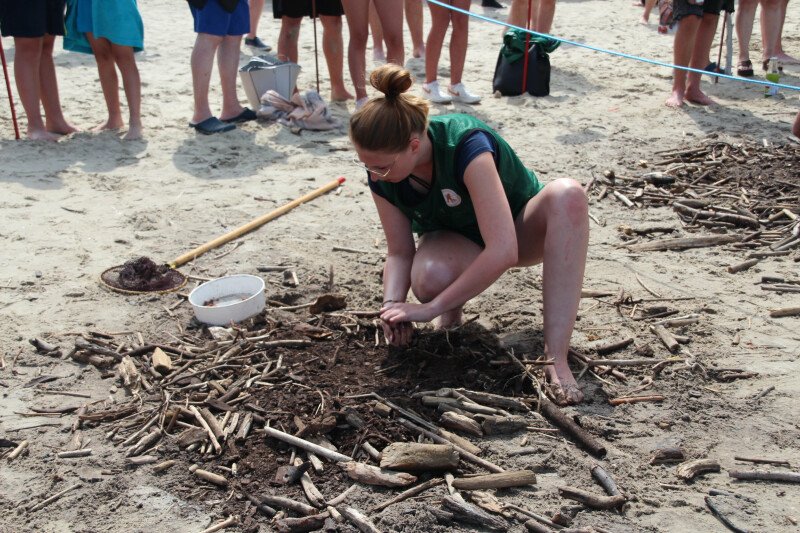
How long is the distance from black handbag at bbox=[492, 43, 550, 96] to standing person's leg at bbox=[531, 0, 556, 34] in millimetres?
1443

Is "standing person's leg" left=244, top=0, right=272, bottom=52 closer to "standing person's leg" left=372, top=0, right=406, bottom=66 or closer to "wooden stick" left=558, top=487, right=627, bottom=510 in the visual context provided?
"standing person's leg" left=372, top=0, right=406, bottom=66

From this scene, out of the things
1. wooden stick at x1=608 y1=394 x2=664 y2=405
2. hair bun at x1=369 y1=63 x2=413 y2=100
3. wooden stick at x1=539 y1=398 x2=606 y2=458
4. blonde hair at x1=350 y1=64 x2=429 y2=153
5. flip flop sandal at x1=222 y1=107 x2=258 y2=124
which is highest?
hair bun at x1=369 y1=63 x2=413 y2=100

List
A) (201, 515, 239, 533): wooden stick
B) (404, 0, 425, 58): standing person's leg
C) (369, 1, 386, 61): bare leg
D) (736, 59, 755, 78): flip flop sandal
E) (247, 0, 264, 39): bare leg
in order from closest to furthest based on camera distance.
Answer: (201, 515, 239, 533): wooden stick
(736, 59, 755, 78): flip flop sandal
(404, 0, 425, 58): standing person's leg
(369, 1, 386, 61): bare leg
(247, 0, 264, 39): bare leg

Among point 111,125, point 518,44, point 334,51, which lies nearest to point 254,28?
point 334,51

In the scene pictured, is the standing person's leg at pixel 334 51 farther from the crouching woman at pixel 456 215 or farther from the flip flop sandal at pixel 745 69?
the crouching woman at pixel 456 215

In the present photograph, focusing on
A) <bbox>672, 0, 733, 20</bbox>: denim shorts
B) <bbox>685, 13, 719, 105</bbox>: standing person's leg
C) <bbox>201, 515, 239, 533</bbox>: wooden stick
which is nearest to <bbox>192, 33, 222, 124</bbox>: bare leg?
<bbox>672, 0, 733, 20</bbox>: denim shorts

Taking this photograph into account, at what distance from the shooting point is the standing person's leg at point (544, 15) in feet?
31.6

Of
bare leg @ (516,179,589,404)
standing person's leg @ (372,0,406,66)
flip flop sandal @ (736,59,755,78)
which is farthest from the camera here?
flip flop sandal @ (736,59,755,78)

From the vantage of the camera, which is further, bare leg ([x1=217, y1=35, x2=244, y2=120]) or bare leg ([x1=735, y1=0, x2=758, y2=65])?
bare leg ([x1=735, y1=0, x2=758, y2=65])

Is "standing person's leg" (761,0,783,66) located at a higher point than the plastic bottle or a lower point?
higher

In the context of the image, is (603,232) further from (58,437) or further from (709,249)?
(58,437)

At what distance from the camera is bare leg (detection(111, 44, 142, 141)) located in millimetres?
7262

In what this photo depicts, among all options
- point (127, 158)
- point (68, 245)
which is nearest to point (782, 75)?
point (127, 158)

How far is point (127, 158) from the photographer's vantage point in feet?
22.6
